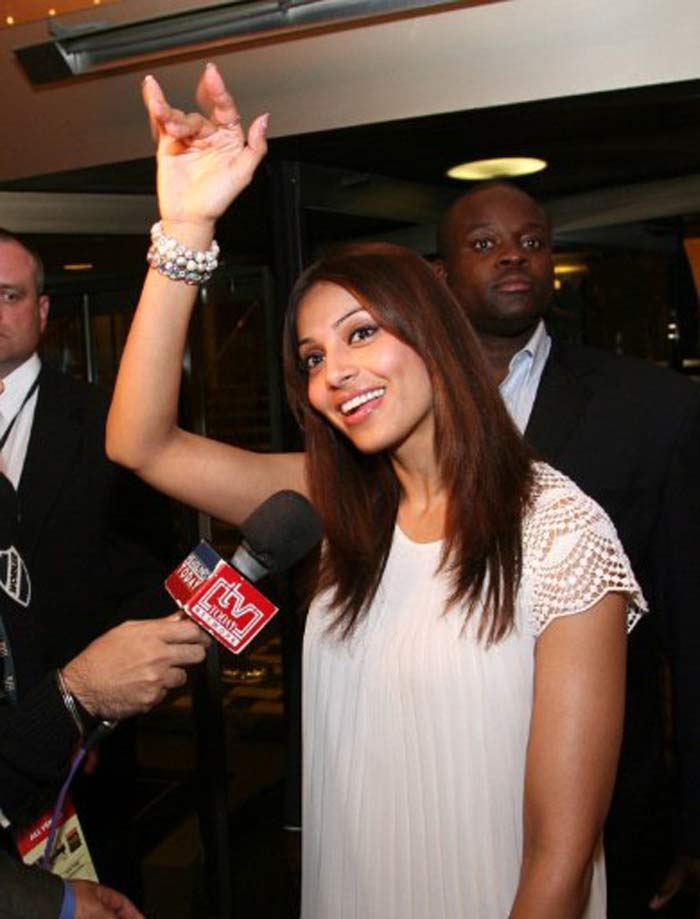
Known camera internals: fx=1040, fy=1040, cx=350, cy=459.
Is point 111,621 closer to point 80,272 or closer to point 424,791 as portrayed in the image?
point 80,272

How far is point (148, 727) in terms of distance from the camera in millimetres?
4555

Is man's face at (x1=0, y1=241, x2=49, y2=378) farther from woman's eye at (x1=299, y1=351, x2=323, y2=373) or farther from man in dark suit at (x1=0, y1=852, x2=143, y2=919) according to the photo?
man in dark suit at (x1=0, y1=852, x2=143, y2=919)

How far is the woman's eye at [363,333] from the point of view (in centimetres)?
150

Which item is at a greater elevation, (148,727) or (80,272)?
(80,272)

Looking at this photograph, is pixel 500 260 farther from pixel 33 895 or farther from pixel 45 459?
pixel 33 895

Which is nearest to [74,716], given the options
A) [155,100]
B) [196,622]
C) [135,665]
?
[135,665]

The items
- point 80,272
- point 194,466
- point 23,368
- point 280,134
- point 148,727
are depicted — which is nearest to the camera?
point 194,466

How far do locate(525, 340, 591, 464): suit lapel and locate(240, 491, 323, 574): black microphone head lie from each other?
84 cm

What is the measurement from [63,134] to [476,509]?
149cm

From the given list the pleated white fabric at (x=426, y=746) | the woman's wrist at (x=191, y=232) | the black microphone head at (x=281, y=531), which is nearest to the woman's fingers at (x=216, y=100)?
the woman's wrist at (x=191, y=232)

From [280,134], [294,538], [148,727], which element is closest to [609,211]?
[280,134]

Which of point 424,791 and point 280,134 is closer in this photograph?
point 424,791

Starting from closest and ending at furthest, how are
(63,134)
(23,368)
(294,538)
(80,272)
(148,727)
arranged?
(294,538), (63,134), (23,368), (80,272), (148,727)

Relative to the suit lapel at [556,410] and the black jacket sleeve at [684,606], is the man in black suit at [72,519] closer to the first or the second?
the suit lapel at [556,410]
